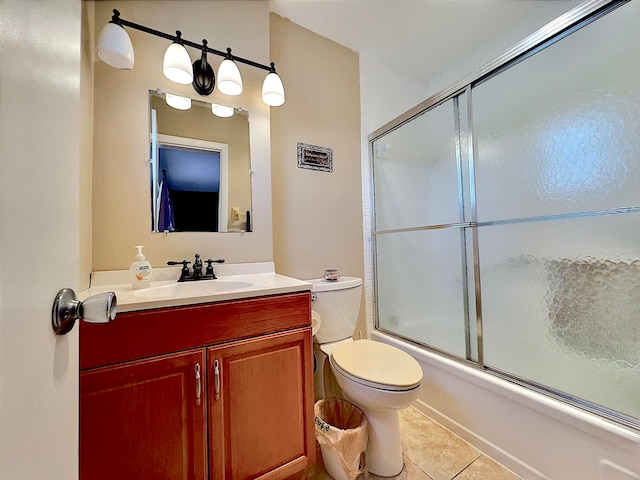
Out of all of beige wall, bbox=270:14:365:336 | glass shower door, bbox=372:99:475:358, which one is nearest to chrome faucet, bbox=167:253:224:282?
beige wall, bbox=270:14:365:336

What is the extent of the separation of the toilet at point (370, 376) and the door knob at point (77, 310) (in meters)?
0.84

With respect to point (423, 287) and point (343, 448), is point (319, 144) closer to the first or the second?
point (423, 287)

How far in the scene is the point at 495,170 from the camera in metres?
1.45

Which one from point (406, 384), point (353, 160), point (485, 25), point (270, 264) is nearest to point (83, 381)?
point (270, 264)

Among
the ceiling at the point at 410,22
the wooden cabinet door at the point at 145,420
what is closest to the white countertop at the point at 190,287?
the wooden cabinet door at the point at 145,420

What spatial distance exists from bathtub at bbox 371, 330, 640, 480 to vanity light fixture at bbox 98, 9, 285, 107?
1.76 meters

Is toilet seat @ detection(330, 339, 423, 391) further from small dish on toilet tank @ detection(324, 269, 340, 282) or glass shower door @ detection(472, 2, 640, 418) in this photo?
glass shower door @ detection(472, 2, 640, 418)

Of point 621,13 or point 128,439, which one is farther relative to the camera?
point 621,13

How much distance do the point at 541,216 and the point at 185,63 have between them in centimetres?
177

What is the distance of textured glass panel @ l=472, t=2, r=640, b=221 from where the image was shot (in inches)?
40.9

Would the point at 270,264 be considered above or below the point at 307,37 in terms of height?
below

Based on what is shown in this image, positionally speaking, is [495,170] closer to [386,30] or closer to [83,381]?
[386,30]

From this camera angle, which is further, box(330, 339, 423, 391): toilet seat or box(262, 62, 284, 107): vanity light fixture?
box(262, 62, 284, 107): vanity light fixture

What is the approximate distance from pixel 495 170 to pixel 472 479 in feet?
4.76
